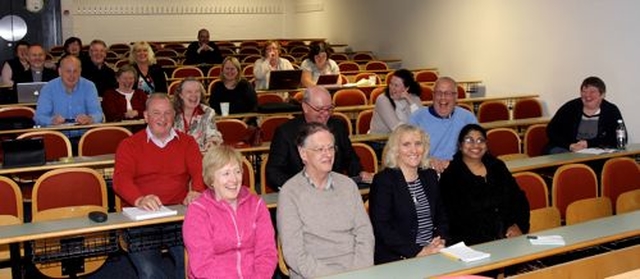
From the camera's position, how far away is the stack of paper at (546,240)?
323cm

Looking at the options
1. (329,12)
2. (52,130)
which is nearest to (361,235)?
(52,130)

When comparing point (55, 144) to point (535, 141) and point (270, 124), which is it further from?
point (535, 141)

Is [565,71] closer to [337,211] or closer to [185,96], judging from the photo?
[185,96]

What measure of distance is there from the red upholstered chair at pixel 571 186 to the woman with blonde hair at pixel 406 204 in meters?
1.23

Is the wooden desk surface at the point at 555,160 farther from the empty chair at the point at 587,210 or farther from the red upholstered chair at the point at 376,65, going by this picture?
the red upholstered chair at the point at 376,65

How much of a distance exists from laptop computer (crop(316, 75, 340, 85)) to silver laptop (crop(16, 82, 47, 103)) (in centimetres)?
358

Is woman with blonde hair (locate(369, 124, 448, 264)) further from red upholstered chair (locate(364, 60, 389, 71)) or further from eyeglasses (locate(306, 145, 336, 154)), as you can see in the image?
red upholstered chair (locate(364, 60, 389, 71))

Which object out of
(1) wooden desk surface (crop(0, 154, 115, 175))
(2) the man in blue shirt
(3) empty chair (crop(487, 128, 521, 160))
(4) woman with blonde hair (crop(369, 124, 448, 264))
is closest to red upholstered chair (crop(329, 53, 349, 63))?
(3) empty chair (crop(487, 128, 521, 160))

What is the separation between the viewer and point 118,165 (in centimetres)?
420

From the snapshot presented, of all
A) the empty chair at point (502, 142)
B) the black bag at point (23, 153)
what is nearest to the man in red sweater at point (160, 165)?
the black bag at point (23, 153)

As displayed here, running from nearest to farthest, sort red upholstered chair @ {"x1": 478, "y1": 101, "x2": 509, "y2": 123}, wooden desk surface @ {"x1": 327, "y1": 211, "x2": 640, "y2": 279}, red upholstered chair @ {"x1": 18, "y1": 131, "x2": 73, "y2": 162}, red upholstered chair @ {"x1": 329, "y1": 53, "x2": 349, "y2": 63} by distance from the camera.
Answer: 1. wooden desk surface @ {"x1": 327, "y1": 211, "x2": 640, "y2": 279}
2. red upholstered chair @ {"x1": 18, "y1": 131, "x2": 73, "y2": 162}
3. red upholstered chair @ {"x1": 478, "y1": 101, "x2": 509, "y2": 123}
4. red upholstered chair @ {"x1": 329, "y1": 53, "x2": 349, "y2": 63}

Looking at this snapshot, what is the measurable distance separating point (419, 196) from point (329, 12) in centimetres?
1266

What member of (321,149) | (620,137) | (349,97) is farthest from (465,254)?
(349,97)

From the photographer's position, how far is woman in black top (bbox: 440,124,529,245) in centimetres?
400
